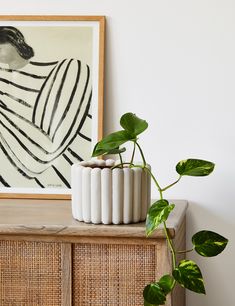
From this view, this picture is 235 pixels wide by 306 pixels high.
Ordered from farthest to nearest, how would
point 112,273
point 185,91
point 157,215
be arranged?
point 185,91 < point 112,273 < point 157,215

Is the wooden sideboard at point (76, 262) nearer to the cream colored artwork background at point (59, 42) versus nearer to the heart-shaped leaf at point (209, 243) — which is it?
the heart-shaped leaf at point (209, 243)

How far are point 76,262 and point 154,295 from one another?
23 cm

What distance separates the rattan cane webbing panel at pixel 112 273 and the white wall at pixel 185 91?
395 millimetres

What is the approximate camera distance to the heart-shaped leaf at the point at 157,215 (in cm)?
150

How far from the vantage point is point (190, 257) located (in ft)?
6.48

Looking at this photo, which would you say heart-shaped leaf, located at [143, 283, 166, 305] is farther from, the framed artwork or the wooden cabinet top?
the framed artwork

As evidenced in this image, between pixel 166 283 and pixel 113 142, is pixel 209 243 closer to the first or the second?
pixel 166 283

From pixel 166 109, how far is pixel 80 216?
0.49 meters

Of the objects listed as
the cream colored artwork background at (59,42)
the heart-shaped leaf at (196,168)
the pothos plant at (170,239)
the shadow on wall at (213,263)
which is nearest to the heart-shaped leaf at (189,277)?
the pothos plant at (170,239)

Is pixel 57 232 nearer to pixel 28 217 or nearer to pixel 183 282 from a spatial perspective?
pixel 28 217

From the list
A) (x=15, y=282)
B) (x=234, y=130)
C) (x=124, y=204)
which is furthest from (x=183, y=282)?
(x=234, y=130)

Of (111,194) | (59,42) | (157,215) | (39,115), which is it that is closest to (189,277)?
(157,215)

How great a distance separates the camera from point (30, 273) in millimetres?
1650

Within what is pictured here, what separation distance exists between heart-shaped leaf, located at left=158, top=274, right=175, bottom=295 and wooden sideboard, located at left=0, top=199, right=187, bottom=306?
5cm
